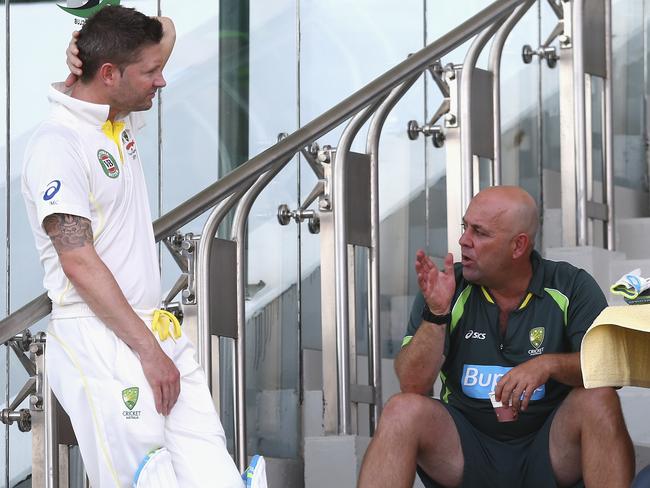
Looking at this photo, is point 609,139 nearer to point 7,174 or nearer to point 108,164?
point 7,174

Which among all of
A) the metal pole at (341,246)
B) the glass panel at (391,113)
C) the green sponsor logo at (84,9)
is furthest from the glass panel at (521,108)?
the green sponsor logo at (84,9)

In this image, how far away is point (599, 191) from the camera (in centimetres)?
459

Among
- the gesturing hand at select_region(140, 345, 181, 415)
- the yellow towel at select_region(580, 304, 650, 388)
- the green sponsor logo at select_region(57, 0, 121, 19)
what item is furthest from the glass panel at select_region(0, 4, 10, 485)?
the yellow towel at select_region(580, 304, 650, 388)

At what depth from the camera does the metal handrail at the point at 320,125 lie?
138 inches

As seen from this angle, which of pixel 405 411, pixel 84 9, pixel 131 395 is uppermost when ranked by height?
pixel 84 9

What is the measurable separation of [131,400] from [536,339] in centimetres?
110

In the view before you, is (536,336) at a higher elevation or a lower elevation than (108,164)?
lower

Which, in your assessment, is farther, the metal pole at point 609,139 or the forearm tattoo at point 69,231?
the metal pole at point 609,139

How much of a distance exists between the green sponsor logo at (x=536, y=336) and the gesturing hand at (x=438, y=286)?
8.6 inches

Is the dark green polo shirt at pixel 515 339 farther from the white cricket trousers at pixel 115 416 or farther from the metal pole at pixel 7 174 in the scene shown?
the metal pole at pixel 7 174

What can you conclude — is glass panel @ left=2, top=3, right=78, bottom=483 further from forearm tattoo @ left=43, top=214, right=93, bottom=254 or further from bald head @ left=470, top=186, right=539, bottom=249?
forearm tattoo @ left=43, top=214, right=93, bottom=254

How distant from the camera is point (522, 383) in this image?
3285 millimetres

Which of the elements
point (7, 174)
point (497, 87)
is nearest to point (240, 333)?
point (497, 87)

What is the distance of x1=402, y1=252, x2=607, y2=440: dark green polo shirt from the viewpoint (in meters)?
3.41
